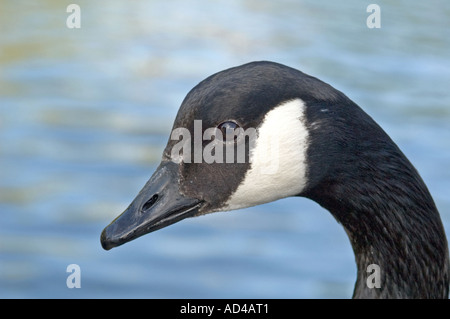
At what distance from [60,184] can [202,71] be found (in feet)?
12.2

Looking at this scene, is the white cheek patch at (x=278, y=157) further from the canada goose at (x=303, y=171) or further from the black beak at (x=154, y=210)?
the black beak at (x=154, y=210)

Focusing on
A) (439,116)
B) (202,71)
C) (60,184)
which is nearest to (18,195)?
(60,184)

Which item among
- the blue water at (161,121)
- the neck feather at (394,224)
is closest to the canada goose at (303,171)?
the neck feather at (394,224)

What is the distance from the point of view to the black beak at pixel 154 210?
4.38 m

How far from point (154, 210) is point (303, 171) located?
0.71m

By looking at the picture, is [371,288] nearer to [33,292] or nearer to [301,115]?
[301,115]

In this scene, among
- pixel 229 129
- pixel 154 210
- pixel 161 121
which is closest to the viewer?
pixel 229 129

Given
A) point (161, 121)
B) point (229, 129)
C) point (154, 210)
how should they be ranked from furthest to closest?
point (161, 121) < point (154, 210) < point (229, 129)

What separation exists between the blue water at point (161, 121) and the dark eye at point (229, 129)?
3826mm

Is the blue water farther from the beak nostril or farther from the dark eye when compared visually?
the dark eye

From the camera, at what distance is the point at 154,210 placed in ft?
14.5

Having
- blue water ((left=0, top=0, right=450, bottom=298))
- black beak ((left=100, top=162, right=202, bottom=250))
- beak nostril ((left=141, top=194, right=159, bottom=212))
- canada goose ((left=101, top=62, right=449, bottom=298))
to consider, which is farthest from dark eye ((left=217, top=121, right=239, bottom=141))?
blue water ((left=0, top=0, right=450, bottom=298))

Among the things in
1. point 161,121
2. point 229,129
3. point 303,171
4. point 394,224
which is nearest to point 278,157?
point 303,171

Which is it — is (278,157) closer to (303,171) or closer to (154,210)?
(303,171)
